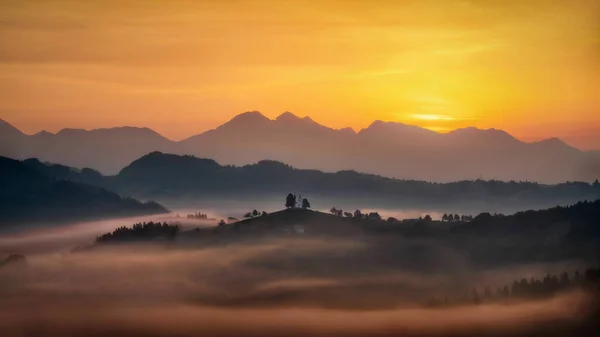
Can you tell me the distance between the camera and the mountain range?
1684 cm

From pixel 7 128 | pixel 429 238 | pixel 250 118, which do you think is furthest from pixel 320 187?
pixel 7 128

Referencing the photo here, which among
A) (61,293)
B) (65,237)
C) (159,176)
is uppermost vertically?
(159,176)

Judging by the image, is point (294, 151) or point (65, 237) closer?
point (65, 237)

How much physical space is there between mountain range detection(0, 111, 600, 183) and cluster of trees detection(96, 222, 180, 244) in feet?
4.45

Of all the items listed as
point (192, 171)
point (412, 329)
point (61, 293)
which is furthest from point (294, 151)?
point (61, 293)

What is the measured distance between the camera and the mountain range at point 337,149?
16.8 m

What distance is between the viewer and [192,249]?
17.8m

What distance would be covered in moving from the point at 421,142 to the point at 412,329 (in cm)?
442

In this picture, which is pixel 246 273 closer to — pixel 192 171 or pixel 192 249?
pixel 192 249

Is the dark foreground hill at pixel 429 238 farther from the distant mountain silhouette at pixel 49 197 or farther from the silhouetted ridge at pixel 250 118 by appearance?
the silhouetted ridge at pixel 250 118

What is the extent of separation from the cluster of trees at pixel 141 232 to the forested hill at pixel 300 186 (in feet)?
2.19

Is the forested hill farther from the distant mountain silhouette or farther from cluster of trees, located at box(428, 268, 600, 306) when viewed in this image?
cluster of trees, located at box(428, 268, 600, 306)

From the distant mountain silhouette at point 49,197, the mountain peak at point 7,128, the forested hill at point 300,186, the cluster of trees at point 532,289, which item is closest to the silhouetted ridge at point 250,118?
the forested hill at point 300,186

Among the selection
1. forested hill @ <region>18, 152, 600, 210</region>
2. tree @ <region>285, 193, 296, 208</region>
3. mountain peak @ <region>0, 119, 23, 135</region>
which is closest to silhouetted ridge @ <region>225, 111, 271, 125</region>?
forested hill @ <region>18, 152, 600, 210</region>
